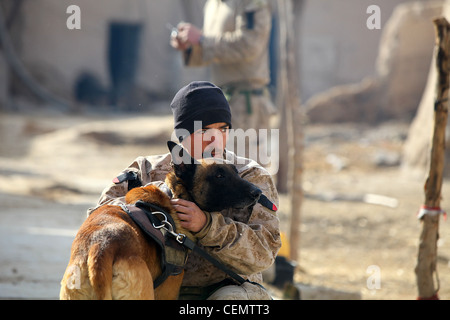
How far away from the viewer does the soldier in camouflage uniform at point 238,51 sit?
15.6 ft

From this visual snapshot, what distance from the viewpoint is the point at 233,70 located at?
5.04m

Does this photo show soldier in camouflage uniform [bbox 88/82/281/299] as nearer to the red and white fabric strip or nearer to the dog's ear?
the dog's ear

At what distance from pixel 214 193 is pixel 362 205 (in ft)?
20.2

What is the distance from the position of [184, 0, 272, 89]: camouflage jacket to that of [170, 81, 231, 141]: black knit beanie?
2.15m

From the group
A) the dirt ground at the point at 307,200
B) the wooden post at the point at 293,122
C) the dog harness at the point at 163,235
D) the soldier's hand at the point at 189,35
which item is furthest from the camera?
the wooden post at the point at 293,122

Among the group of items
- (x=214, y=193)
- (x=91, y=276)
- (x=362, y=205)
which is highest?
(x=214, y=193)

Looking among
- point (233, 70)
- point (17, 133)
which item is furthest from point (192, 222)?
point (17, 133)

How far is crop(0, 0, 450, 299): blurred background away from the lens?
5.97m

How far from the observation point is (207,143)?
8.57ft

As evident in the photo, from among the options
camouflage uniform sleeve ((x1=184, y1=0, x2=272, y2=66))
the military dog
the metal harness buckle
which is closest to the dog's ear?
the military dog

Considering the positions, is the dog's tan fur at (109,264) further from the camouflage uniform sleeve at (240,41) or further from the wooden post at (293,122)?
the wooden post at (293,122)

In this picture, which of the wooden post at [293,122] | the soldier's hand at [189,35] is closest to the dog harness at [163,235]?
the soldier's hand at [189,35]

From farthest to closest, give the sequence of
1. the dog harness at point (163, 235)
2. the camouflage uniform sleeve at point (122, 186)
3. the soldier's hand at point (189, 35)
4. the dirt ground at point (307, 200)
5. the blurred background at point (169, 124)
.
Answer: the blurred background at point (169, 124) < the dirt ground at point (307, 200) < the soldier's hand at point (189, 35) < the camouflage uniform sleeve at point (122, 186) < the dog harness at point (163, 235)
